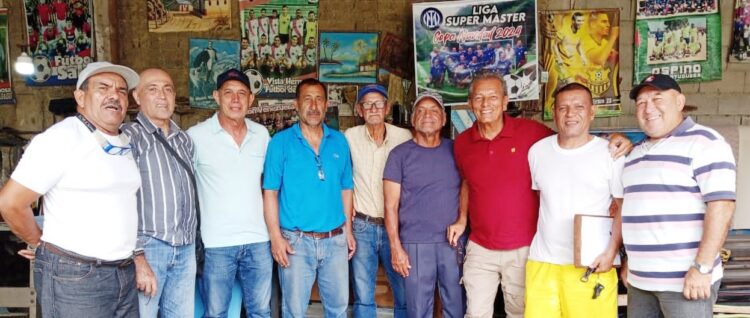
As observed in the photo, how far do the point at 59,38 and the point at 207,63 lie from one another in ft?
5.18

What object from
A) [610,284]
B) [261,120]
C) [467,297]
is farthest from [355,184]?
[261,120]

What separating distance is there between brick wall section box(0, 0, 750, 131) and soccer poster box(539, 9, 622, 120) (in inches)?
3.6

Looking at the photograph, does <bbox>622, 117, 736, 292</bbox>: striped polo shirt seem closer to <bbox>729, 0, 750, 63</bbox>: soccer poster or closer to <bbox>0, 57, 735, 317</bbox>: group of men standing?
<bbox>0, 57, 735, 317</bbox>: group of men standing

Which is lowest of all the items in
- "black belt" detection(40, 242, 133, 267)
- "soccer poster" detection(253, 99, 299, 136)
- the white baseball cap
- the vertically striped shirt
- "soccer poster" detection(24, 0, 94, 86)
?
"black belt" detection(40, 242, 133, 267)

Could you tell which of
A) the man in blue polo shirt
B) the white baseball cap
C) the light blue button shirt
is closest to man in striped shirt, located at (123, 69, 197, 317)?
→ the light blue button shirt

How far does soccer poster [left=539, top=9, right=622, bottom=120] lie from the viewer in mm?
4766

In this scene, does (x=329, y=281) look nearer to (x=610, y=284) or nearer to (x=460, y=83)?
(x=610, y=284)

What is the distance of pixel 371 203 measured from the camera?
10.9 feet

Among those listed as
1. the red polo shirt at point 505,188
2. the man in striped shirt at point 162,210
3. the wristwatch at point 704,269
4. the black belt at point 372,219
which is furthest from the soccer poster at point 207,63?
the wristwatch at point 704,269

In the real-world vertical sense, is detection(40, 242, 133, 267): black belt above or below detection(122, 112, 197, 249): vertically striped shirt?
below

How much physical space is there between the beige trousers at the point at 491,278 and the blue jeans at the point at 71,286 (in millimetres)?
1869

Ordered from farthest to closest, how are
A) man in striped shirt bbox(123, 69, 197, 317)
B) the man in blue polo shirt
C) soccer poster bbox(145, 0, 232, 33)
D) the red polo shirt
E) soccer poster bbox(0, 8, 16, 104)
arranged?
soccer poster bbox(0, 8, 16, 104) → soccer poster bbox(145, 0, 232, 33) → the man in blue polo shirt → the red polo shirt → man in striped shirt bbox(123, 69, 197, 317)

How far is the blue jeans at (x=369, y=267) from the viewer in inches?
130

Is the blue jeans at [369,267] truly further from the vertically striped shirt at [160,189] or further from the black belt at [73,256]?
the black belt at [73,256]
